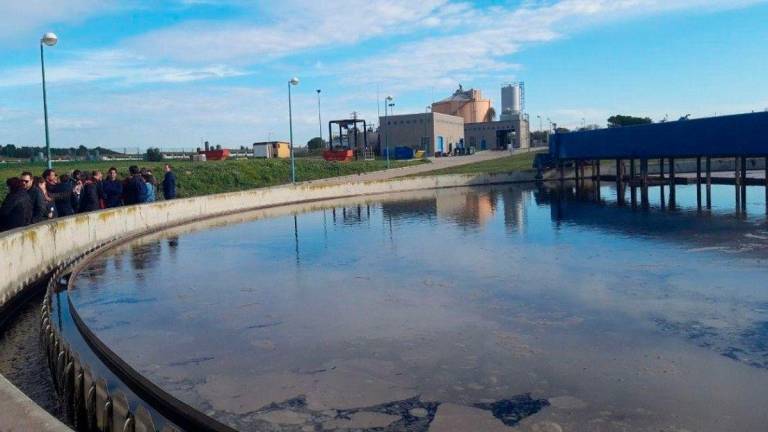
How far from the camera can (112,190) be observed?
20.2 m

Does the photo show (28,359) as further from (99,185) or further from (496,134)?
(496,134)

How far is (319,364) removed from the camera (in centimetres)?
794

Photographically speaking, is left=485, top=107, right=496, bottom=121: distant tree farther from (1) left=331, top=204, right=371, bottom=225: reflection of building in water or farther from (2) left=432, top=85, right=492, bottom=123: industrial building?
(1) left=331, top=204, right=371, bottom=225: reflection of building in water

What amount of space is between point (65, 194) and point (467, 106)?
78403mm

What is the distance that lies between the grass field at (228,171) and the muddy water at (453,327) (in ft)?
73.5

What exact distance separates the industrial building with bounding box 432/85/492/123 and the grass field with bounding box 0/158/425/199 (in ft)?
119

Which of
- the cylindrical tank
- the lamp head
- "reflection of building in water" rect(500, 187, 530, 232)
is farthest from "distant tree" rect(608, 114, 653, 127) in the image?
the lamp head

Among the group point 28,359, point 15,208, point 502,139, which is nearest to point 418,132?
point 502,139

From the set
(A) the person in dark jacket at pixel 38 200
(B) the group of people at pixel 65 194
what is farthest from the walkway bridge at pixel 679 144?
(A) the person in dark jacket at pixel 38 200

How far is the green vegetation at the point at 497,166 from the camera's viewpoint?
172 feet

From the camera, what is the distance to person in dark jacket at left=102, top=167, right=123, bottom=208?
19969mm

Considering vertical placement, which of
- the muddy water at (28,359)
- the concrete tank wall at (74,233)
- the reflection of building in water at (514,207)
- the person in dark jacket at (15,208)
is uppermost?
the person in dark jacket at (15,208)

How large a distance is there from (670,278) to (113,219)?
572 inches

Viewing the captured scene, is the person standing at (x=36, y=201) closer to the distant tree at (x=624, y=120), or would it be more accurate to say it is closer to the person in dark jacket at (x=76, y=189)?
the person in dark jacket at (x=76, y=189)
